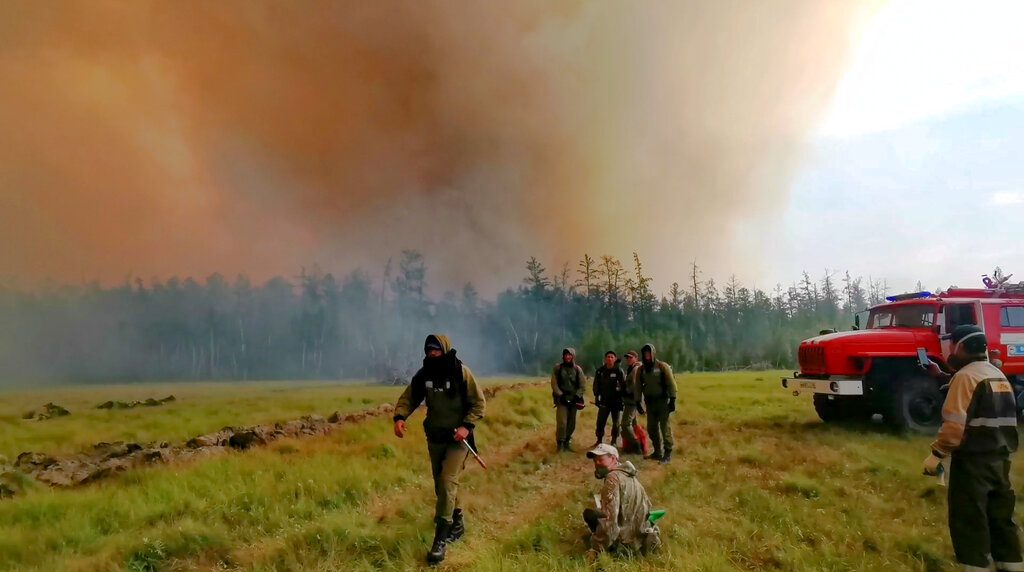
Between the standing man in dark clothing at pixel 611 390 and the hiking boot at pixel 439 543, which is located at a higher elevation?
the standing man in dark clothing at pixel 611 390

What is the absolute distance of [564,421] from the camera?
10367mm

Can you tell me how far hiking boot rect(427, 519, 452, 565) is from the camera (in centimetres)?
494

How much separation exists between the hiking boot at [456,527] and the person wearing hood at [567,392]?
4.77m

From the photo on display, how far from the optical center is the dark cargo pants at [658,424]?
30.3ft

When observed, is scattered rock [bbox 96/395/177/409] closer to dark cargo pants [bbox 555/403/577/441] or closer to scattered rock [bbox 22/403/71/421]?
scattered rock [bbox 22/403/71/421]

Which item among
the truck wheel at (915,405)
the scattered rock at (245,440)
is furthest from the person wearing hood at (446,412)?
the truck wheel at (915,405)

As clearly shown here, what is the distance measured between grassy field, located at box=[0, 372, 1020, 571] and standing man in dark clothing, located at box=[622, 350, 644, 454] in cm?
77

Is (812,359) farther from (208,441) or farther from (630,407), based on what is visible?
(208,441)

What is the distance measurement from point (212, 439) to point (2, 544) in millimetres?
5553

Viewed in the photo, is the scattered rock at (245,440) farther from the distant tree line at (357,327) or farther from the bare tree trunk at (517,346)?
Result: the bare tree trunk at (517,346)

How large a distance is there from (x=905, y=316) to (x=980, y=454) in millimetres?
8485

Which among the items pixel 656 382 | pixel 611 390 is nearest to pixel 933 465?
pixel 656 382

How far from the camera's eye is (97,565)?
529cm

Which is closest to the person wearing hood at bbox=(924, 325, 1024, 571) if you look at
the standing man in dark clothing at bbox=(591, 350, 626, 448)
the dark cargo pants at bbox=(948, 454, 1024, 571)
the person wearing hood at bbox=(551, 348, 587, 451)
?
the dark cargo pants at bbox=(948, 454, 1024, 571)
